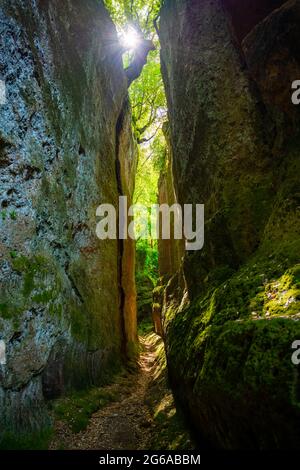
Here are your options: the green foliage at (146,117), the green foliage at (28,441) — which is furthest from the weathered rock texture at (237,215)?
the green foliage at (146,117)

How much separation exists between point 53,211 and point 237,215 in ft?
13.4

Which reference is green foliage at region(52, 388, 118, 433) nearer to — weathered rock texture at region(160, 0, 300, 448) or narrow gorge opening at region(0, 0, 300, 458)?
narrow gorge opening at region(0, 0, 300, 458)

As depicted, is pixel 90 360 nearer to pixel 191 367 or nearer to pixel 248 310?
pixel 191 367

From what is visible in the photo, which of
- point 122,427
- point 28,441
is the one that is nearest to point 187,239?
point 122,427

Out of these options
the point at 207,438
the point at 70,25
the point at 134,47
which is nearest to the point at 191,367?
the point at 207,438

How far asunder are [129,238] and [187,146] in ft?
22.5

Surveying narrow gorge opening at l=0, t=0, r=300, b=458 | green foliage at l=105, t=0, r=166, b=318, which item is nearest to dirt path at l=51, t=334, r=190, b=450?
narrow gorge opening at l=0, t=0, r=300, b=458

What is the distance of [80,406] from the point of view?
6.82 meters

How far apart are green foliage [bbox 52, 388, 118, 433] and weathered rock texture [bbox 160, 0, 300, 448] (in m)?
2.07

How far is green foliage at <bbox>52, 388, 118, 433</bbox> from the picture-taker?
20.2ft

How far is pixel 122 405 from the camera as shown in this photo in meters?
7.89

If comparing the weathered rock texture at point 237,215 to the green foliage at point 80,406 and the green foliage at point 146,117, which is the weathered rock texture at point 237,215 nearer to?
the green foliage at point 80,406

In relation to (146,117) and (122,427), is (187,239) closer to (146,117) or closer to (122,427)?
(122,427)
